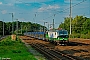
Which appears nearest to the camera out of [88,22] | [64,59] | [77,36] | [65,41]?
[64,59]

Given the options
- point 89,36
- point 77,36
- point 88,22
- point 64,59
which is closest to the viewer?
point 64,59

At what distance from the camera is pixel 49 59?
24391mm

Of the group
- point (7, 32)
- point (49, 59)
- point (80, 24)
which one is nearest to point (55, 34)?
point (49, 59)

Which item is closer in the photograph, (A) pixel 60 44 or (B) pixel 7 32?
(A) pixel 60 44

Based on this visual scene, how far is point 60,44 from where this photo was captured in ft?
153

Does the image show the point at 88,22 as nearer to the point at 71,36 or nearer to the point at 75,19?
the point at 75,19

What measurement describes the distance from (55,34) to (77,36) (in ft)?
147

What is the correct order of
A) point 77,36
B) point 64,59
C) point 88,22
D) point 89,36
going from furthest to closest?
point 88,22, point 77,36, point 89,36, point 64,59

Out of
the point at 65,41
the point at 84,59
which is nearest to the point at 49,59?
the point at 84,59

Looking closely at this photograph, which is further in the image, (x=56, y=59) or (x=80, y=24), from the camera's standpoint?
(x=80, y=24)

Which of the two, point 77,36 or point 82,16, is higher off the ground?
point 82,16

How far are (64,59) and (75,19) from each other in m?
113

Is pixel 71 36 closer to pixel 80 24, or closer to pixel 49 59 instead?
pixel 80 24

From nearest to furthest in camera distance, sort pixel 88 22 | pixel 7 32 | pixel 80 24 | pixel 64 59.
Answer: pixel 64 59 → pixel 88 22 → pixel 80 24 → pixel 7 32
